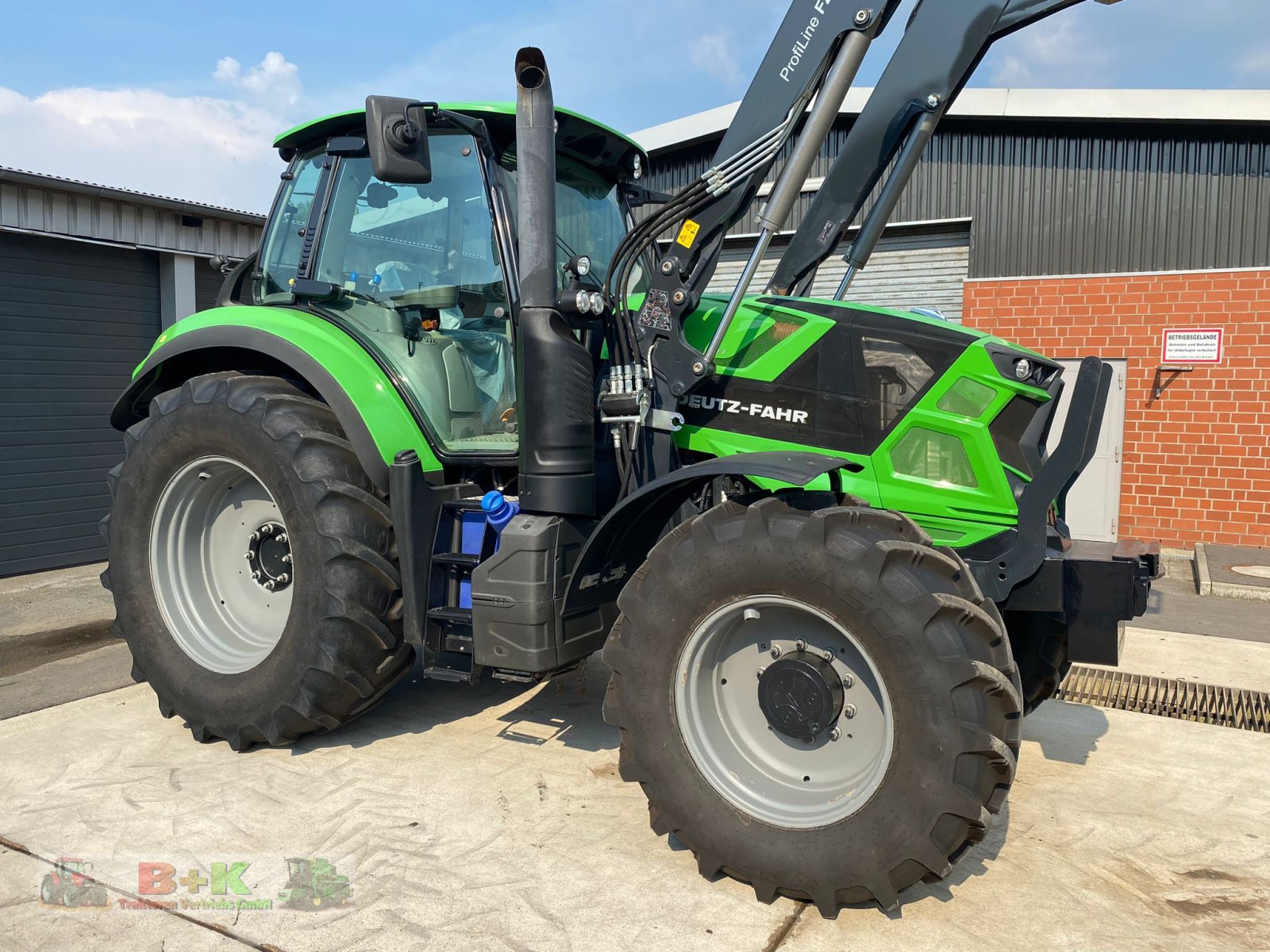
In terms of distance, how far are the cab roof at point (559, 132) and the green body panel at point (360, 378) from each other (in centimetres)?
A: 90

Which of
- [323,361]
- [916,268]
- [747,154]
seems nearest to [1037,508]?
[747,154]

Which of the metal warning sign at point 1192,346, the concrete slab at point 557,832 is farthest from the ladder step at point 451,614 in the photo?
the metal warning sign at point 1192,346

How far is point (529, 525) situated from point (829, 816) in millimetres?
1446

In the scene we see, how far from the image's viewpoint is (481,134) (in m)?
3.75

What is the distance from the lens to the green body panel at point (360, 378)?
3793 mm

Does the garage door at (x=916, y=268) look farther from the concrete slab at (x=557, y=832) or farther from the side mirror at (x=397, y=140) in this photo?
the side mirror at (x=397, y=140)

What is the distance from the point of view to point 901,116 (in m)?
3.80

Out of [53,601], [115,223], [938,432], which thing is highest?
[115,223]

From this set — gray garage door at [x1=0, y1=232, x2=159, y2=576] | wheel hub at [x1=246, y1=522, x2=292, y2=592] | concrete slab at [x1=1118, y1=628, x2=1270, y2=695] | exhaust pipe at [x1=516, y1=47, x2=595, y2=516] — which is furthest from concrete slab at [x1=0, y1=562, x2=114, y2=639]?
concrete slab at [x1=1118, y1=628, x2=1270, y2=695]

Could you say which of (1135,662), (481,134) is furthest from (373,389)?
(1135,662)

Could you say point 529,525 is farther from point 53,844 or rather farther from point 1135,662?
point 1135,662

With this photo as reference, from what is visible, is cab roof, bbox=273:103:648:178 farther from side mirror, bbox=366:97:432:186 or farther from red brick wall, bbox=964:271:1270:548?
red brick wall, bbox=964:271:1270:548

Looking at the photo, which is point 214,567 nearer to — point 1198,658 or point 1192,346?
point 1198,658

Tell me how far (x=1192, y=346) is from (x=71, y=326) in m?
10.9
